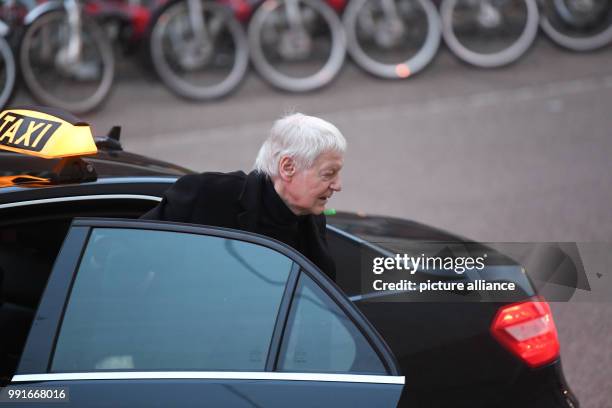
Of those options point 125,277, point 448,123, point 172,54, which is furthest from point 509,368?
point 172,54

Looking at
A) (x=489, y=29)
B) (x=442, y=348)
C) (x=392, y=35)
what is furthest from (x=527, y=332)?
(x=489, y=29)

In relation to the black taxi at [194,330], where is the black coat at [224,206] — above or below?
above

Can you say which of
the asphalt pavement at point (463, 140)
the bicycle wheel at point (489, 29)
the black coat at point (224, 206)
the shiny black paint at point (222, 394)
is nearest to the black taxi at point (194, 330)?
the shiny black paint at point (222, 394)

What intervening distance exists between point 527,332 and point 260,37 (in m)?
6.27

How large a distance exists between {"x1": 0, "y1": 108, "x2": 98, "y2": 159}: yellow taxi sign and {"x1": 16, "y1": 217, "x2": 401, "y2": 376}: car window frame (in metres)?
0.40

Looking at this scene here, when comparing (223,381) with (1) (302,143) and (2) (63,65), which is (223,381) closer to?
(1) (302,143)

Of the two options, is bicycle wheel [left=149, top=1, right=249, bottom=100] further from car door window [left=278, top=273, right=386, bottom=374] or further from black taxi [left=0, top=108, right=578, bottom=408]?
car door window [left=278, top=273, right=386, bottom=374]

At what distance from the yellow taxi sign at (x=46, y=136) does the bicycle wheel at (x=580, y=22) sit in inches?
287

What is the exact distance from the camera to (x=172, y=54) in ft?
29.3

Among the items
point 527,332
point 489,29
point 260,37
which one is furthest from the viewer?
point 489,29

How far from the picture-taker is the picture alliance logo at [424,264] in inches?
130

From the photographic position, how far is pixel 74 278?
253 cm

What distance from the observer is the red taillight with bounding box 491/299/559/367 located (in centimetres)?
306

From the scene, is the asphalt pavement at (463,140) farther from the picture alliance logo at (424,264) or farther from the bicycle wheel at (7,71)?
the picture alliance logo at (424,264)
